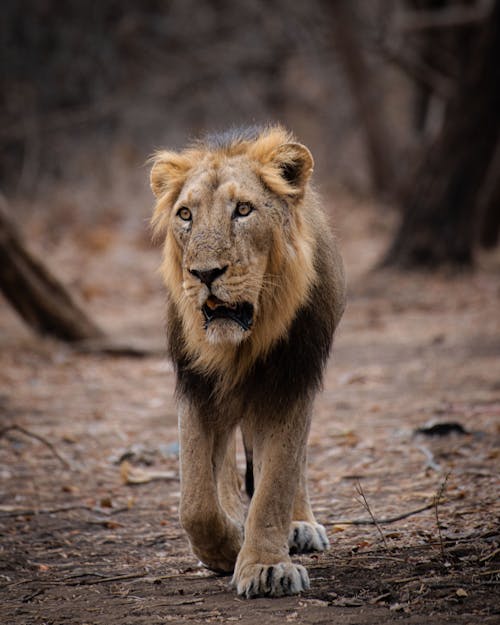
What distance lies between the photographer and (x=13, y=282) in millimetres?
8258

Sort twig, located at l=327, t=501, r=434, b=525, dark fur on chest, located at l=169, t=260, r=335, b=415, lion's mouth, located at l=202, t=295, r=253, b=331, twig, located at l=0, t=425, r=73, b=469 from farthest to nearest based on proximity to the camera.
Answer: twig, located at l=0, t=425, r=73, b=469, twig, located at l=327, t=501, r=434, b=525, dark fur on chest, located at l=169, t=260, r=335, b=415, lion's mouth, located at l=202, t=295, r=253, b=331

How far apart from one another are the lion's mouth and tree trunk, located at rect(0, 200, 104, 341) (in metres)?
4.87

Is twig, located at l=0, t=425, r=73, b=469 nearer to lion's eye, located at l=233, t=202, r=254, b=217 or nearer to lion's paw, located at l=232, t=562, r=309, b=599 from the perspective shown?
lion's paw, located at l=232, t=562, r=309, b=599

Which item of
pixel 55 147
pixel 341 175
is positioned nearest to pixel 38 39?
pixel 55 147

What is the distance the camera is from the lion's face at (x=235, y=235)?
11.1 feet

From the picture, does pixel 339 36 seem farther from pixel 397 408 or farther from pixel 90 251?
pixel 397 408

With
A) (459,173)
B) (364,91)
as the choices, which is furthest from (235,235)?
(364,91)

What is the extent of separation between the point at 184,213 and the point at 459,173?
8.88 m

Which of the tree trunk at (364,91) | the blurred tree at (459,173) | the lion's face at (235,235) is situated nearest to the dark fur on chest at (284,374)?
the lion's face at (235,235)

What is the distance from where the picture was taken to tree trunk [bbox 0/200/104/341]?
8023 millimetres

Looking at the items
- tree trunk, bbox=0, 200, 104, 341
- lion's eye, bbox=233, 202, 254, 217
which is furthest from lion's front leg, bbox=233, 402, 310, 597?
tree trunk, bbox=0, 200, 104, 341

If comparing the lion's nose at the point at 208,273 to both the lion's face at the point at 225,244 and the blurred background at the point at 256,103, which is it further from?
the blurred background at the point at 256,103

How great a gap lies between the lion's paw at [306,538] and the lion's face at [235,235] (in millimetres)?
925

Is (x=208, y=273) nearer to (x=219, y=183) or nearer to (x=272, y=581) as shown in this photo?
(x=219, y=183)
